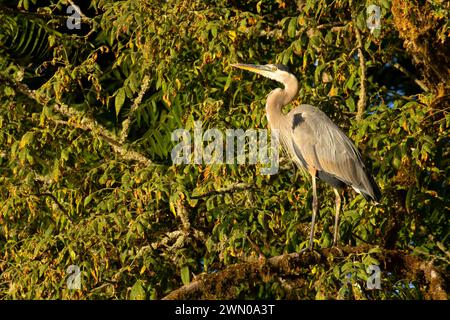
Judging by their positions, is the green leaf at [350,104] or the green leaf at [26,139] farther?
the green leaf at [26,139]

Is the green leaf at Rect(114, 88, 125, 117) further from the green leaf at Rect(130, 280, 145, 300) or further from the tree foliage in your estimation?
the green leaf at Rect(130, 280, 145, 300)

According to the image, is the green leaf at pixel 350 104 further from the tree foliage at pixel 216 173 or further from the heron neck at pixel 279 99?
the heron neck at pixel 279 99

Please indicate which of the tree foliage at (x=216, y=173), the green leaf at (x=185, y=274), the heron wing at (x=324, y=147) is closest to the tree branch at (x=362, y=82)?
the tree foliage at (x=216, y=173)

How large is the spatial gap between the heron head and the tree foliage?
8 centimetres

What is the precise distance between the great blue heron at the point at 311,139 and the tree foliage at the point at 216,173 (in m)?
0.09

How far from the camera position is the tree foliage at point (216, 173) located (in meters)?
5.16

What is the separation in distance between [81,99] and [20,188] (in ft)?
9.02

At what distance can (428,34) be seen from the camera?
5.51 m

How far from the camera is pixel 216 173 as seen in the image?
17.7 feet

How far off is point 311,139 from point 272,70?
53cm

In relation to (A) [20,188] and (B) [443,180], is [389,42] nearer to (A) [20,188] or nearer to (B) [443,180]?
(B) [443,180]

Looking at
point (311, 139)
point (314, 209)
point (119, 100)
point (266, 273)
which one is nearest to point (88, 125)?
point (119, 100)

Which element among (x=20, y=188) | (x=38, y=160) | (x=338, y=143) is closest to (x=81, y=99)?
(x=38, y=160)

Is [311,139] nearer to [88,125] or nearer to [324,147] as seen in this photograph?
[324,147]
